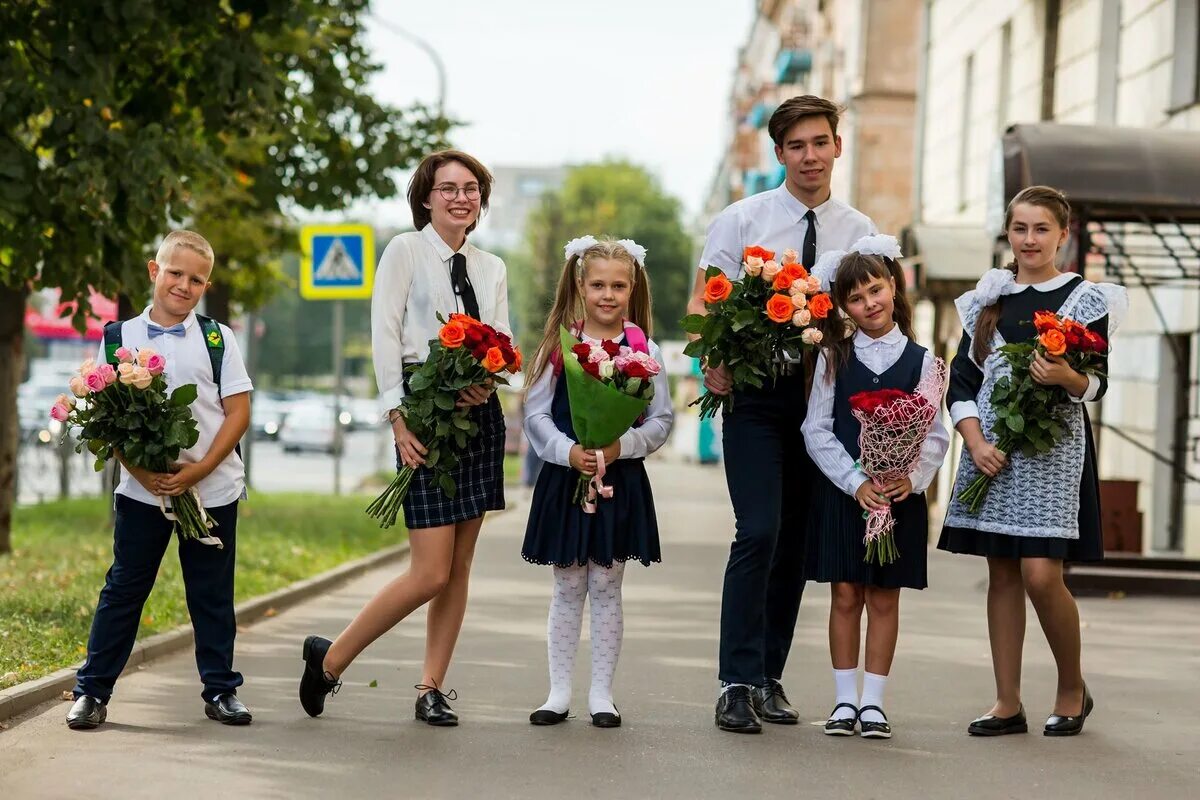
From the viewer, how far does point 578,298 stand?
693cm

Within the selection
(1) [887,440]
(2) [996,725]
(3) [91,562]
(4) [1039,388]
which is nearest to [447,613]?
(1) [887,440]

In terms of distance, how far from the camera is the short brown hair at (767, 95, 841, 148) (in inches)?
266

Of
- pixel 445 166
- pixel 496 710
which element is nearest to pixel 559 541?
pixel 496 710

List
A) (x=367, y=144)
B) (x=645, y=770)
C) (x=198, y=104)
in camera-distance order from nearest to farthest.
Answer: (x=645, y=770) → (x=198, y=104) → (x=367, y=144)

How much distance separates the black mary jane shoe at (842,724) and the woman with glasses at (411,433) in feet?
4.54

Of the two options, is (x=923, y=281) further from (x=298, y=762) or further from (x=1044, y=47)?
(x=298, y=762)

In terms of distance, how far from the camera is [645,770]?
604 cm

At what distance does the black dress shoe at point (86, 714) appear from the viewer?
21.9ft

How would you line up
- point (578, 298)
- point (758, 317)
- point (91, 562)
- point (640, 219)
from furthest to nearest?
point (640, 219)
point (91, 562)
point (578, 298)
point (758, 317)

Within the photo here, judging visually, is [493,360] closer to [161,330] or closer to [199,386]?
[199,386]

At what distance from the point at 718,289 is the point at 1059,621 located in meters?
1.76

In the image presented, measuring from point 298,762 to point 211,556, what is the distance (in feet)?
3.43

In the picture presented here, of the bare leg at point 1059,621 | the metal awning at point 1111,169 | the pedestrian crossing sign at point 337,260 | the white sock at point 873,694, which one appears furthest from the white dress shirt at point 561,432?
the pedestrian crossing sign at point 337,260

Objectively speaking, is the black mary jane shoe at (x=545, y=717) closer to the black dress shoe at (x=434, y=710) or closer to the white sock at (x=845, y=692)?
the black dress shoe at (x=434, y=710)
